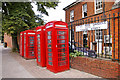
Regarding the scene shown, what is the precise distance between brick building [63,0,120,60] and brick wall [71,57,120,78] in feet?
1.33

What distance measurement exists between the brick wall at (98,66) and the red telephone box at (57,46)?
2.13 ft

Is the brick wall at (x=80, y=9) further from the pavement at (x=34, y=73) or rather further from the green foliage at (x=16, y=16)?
the pavement at (x=34, y=73)

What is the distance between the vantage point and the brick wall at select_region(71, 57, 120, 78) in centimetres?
360

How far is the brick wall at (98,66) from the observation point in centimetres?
360

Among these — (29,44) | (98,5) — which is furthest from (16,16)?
(98,5)

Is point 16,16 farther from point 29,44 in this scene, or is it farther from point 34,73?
point 34,73

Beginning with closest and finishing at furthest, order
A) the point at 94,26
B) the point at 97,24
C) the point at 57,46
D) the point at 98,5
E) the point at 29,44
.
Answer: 1. the point at 97,24
2. the point at 94,26
3. the point at 57,46
4. the point at 29,44
5. the point at 98,5

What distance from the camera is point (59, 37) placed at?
5027 mm

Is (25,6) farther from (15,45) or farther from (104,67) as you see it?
(104,67)

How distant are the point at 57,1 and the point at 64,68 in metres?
11.0

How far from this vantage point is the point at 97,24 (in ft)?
15.1

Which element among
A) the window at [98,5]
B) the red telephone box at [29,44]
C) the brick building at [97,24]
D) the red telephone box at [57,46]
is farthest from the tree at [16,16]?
the red telephone box at [57,46]

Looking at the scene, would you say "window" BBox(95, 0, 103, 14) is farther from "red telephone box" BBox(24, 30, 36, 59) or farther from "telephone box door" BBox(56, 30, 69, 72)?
"red telephone box" BBox(24, 30, 36, 59)

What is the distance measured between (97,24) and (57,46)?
88.0 inches
